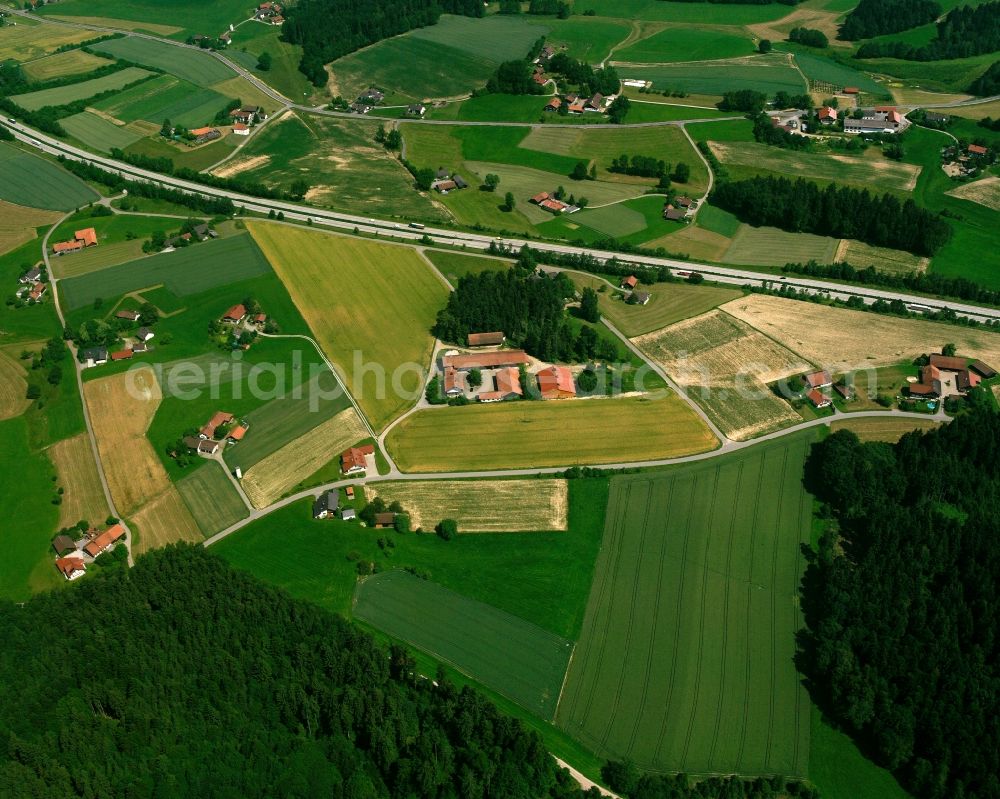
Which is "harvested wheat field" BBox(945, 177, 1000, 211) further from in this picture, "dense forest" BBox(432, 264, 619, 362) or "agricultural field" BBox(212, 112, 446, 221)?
"agricultural field" BBox(212, 112, 446, 221)

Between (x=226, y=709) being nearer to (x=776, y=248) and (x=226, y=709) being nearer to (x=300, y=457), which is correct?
(x=300, y=457)

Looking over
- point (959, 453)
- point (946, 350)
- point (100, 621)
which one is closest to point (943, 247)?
point (946, 350)

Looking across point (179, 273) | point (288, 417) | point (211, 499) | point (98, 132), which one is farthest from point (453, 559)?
point (98, 132)

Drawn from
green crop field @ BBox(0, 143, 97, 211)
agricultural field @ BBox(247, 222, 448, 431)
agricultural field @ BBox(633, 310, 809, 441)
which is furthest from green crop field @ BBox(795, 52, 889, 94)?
green crop field @ BBox(0, 143, 97, 211)

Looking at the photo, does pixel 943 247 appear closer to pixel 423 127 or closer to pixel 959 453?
pixel 959 453

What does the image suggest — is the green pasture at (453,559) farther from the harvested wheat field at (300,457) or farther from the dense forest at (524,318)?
the dense forest at (524,318)

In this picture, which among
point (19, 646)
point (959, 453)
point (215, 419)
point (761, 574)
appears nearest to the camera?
point (19, 646)

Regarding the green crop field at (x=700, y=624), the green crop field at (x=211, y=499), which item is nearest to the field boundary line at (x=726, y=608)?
the green crop field at (x=700, y=624)
